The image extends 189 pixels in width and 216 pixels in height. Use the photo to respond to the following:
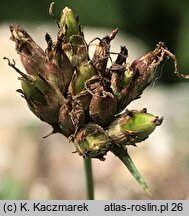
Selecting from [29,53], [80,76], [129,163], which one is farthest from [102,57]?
[129,163]

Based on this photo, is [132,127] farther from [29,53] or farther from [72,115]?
[29,53]

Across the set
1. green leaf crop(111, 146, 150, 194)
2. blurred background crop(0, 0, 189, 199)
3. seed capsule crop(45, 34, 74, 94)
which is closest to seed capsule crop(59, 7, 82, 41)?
seed capsule crop(45, 34, 74, 94)

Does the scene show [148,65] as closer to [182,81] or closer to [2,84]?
[2,84]

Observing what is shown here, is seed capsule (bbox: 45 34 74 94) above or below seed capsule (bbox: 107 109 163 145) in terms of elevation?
above

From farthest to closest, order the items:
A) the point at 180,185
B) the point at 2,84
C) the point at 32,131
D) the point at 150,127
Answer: the point at 2,84 → the point at 32,131 → the point at 180,185 → the point at 150,127

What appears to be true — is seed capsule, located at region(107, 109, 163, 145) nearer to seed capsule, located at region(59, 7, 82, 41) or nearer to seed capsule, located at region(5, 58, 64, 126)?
seed capsule, located at region(5, 58, 64, 126)

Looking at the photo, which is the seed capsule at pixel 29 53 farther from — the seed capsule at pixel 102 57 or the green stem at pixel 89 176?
the green stem at pixel 89 176

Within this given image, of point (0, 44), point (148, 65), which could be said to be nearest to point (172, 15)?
point (0, 44)
